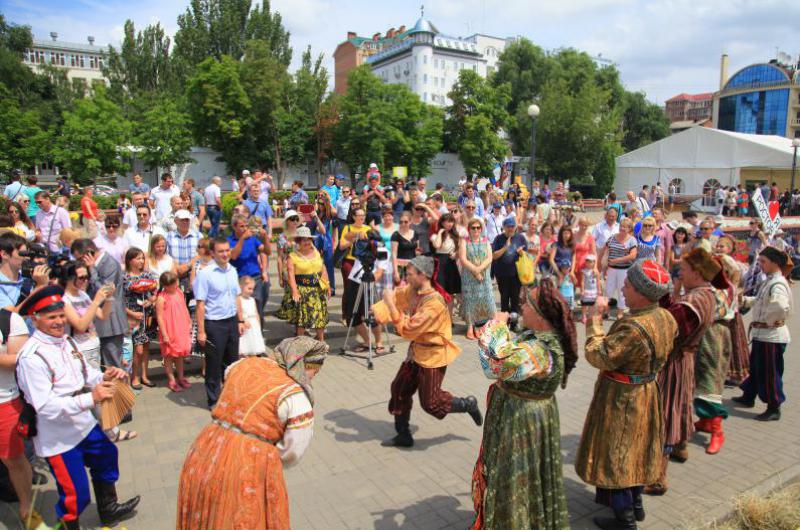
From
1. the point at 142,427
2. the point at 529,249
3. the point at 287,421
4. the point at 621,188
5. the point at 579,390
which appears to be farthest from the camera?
the point at 621,188

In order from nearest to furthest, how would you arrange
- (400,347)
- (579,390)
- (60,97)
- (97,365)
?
(97,365) < (579,390) < (400,347) < (60,97)

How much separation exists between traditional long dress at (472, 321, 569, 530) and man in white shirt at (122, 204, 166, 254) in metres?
5.63

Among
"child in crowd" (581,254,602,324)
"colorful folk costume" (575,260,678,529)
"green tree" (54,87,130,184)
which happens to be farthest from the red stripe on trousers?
"green tree" (54,87,130,184)

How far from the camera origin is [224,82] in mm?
39156

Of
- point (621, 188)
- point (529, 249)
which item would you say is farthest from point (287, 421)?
point (621, 188)

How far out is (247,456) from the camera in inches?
98.8

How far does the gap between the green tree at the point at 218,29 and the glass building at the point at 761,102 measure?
63012mm

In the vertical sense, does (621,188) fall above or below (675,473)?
above

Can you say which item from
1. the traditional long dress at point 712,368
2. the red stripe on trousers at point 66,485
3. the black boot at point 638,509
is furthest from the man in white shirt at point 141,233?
the traditional long dress at point 712,368

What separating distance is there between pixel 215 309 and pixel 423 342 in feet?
7.87

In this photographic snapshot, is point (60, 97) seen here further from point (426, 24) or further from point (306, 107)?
point (426, 24)

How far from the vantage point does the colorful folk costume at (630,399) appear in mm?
3756

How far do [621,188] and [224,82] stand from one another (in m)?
28.9

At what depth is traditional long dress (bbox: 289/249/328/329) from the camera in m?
7.33
